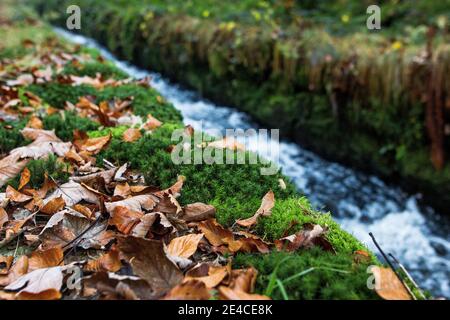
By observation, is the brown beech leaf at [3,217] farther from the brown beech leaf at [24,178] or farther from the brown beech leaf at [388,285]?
the brown beech leaf at [388,285]

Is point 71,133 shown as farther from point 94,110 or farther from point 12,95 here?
point 12,95

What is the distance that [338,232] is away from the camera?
1.87 meters

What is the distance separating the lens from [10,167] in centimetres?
235

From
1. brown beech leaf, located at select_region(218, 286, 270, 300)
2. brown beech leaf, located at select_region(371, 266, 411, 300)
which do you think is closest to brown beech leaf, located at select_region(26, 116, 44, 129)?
brown beech leaf, located at select_region(218, 286, 270, 300)

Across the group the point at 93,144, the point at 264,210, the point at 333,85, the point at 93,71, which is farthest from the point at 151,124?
the point at 333,85

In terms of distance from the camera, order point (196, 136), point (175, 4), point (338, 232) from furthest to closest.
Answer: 1. point (175, 4)
2. point (196, 136)
3. point (338, 232)

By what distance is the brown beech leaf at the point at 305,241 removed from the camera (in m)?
1.70

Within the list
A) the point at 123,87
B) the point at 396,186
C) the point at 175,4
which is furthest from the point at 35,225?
the point at 175,4

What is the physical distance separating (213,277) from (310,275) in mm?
338

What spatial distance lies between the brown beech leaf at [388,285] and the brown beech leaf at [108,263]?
91 centimetres

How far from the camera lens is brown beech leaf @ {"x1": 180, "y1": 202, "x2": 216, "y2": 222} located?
194cm

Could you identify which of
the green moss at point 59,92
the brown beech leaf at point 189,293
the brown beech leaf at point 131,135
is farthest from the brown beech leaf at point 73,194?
the green moss at point 59,92

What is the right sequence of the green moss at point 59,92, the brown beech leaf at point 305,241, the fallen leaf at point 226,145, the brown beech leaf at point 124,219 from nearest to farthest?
1. the brown beech leaf at point 305,241
2. the brown beech leaf at point 124,219
3. the fallen leaf at point 226,145
4. the green moss at point 59,92

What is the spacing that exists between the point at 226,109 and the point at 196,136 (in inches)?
192
